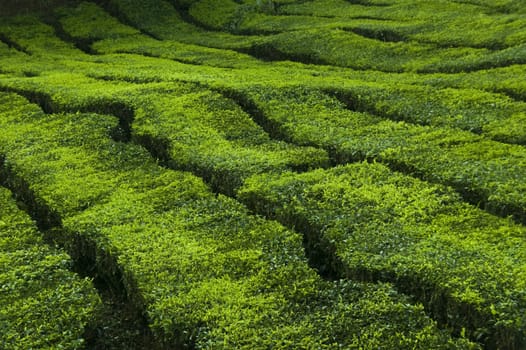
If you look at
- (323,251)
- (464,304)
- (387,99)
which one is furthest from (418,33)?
(464,304)

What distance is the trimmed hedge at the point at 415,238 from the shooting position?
8961 mm

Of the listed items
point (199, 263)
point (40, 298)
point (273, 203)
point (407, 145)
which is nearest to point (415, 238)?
point (273, 203)

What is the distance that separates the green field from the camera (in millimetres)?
9219

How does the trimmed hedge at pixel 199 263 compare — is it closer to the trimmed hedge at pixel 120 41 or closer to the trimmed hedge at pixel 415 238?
the trimmed hedge at pixel 415 238

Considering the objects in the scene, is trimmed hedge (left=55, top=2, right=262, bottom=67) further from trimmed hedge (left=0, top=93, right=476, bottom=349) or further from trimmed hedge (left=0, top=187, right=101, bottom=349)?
trimmed hedge (left=0, top=187, right=101, bottom=349)

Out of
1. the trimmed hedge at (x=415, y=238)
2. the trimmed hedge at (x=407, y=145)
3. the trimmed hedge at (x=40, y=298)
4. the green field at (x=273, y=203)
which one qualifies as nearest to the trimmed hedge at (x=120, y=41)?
the green field at (x=273, y=203)

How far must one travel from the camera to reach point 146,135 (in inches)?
679

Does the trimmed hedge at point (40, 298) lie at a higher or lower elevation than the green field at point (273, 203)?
lower

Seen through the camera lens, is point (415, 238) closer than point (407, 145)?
Yes

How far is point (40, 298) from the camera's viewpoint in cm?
1007

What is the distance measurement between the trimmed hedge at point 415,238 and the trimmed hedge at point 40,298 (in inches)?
172

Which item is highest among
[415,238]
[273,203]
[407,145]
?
[407,145]

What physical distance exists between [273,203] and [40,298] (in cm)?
511

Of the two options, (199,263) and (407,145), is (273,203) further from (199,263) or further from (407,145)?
(407,145)
